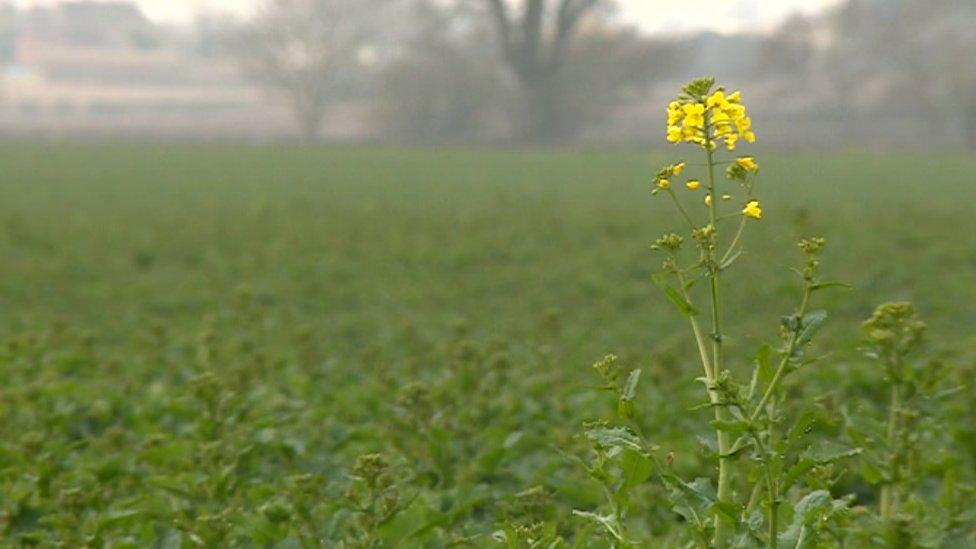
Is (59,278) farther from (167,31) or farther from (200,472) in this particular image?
(167,31)

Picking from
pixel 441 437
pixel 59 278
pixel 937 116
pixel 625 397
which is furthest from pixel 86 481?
pixel 937 116

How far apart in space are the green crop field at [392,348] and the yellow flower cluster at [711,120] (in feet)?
1.68

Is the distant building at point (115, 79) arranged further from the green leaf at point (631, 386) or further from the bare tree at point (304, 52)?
the green leaf at point (631, 386)

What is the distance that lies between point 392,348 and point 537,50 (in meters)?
55.1

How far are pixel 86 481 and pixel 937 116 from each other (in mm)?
72662

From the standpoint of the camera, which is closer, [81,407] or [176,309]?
[81,407]

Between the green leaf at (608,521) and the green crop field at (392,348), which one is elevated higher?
the green leaf at (608,521)

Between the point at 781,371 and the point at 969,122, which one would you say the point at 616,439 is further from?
the point at 969,122

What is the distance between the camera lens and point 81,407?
24.5ft

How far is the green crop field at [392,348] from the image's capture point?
512 cm

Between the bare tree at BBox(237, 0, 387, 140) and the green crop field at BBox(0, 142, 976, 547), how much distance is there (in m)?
52.1

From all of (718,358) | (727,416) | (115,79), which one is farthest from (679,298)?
(115,79)

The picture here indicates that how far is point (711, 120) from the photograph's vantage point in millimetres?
3477

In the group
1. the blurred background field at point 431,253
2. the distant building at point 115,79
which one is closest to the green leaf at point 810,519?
the blurred background field at point 431,253
